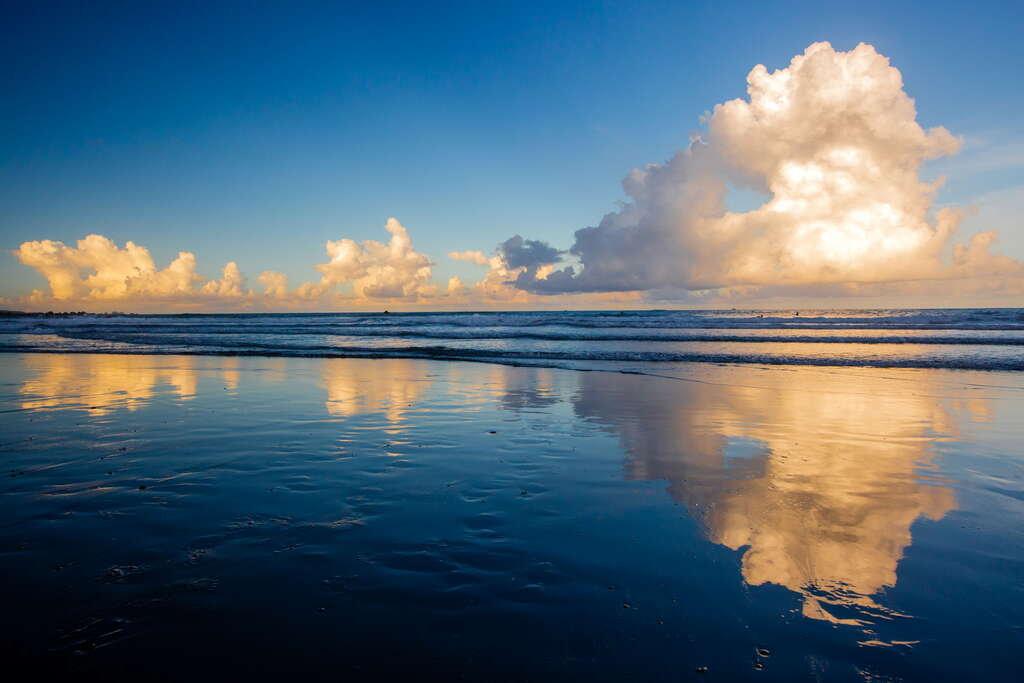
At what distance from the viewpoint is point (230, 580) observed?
4.02 meters

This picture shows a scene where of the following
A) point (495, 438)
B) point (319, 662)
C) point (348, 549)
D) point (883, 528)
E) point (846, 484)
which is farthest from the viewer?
point (495, 438)

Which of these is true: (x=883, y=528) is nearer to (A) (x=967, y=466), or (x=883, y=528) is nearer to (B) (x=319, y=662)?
(A) (x=967, y=466)

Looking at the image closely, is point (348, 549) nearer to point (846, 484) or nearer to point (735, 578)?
point (735, 578)

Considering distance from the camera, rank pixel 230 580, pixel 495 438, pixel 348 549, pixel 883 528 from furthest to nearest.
A: pixel 495 438
pixel 883 528
pixel 348 549
pixel 230 580

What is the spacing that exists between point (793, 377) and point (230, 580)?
712 inches

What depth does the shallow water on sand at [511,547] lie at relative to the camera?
127 inches

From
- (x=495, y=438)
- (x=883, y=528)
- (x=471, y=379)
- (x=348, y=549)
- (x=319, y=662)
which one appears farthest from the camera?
(x=471, y=379)

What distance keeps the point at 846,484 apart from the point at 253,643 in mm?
6619

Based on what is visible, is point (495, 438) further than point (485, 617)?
Yes

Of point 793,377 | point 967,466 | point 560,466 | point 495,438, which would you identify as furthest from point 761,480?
point 793,377

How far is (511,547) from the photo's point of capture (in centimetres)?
464

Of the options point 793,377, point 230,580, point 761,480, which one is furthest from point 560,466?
point 793,377

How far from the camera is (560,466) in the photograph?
7270mm

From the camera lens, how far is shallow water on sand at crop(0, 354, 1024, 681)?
3234 millimetres
